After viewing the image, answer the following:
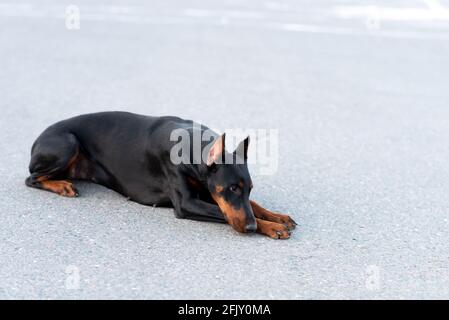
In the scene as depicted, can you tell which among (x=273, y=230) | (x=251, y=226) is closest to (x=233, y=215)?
(x=251, y=226)

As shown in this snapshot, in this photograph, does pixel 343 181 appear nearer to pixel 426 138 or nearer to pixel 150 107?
pixel 426 138

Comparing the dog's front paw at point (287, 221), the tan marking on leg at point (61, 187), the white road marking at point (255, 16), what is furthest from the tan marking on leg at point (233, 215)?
the white road marking at point (255, 16)

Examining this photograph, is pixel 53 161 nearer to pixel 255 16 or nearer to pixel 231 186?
pixel 231 186

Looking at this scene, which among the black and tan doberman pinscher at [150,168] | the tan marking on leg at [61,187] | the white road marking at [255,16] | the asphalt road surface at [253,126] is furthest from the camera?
the white road marking at [255,16]

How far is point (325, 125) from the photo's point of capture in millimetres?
8305

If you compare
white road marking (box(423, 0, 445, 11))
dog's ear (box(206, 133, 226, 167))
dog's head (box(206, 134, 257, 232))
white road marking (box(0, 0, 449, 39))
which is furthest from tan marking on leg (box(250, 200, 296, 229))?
white road marking (box(423, 0, 445, 11))

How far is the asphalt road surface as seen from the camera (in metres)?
4.79

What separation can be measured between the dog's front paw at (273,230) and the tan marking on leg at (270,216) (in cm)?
16

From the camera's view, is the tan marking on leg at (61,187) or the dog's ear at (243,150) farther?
the tan marking on leg at (61,187)

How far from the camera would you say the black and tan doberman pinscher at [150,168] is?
5285 millimetres

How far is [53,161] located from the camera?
235 inches

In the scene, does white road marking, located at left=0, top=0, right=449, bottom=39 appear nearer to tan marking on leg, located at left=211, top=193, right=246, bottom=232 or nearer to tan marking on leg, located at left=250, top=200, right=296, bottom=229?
tan marking on leg, located at left=250, top=200, right=296, bottom=229

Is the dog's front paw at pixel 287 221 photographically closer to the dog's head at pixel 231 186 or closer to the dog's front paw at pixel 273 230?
the dog's front paw at pixel 273 230

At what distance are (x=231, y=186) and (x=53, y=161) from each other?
1.44 m
